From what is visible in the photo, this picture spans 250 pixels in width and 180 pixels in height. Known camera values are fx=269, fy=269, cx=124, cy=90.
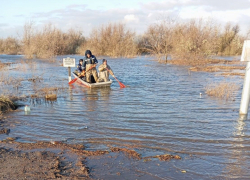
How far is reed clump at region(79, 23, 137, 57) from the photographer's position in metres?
44.4

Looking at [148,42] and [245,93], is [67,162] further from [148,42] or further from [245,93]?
[148,42]

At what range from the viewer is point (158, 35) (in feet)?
114

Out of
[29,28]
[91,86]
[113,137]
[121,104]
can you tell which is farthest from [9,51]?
[113,137]

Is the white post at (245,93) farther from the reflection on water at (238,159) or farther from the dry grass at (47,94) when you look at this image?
the dry grass at (47,94)

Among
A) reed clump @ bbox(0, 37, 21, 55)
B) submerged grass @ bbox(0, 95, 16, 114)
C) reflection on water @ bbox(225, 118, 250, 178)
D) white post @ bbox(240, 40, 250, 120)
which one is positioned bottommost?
reflection on water @ bbox(225, 118, 250, 178)

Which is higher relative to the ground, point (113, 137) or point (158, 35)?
point (158, 35)

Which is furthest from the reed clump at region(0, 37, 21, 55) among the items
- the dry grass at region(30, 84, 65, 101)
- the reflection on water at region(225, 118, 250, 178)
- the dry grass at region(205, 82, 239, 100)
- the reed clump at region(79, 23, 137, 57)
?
the reflection on water at region(225, 118, 250, 178)

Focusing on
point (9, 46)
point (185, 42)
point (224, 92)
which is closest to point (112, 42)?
point (185, 42)

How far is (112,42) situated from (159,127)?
128ft

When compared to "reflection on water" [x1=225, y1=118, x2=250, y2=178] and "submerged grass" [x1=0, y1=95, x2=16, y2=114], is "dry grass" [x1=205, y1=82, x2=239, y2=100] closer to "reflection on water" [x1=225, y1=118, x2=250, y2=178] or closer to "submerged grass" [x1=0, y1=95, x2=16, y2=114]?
"reflection on water" [x1=225, y1=118, x2=250, y2=178]

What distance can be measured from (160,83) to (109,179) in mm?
13050

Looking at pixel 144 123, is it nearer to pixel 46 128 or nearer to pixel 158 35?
pixel 46 128

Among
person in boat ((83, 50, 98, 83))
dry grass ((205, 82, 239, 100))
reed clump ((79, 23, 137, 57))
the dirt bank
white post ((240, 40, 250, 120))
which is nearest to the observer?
the dirt bank

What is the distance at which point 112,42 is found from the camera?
150 feet
